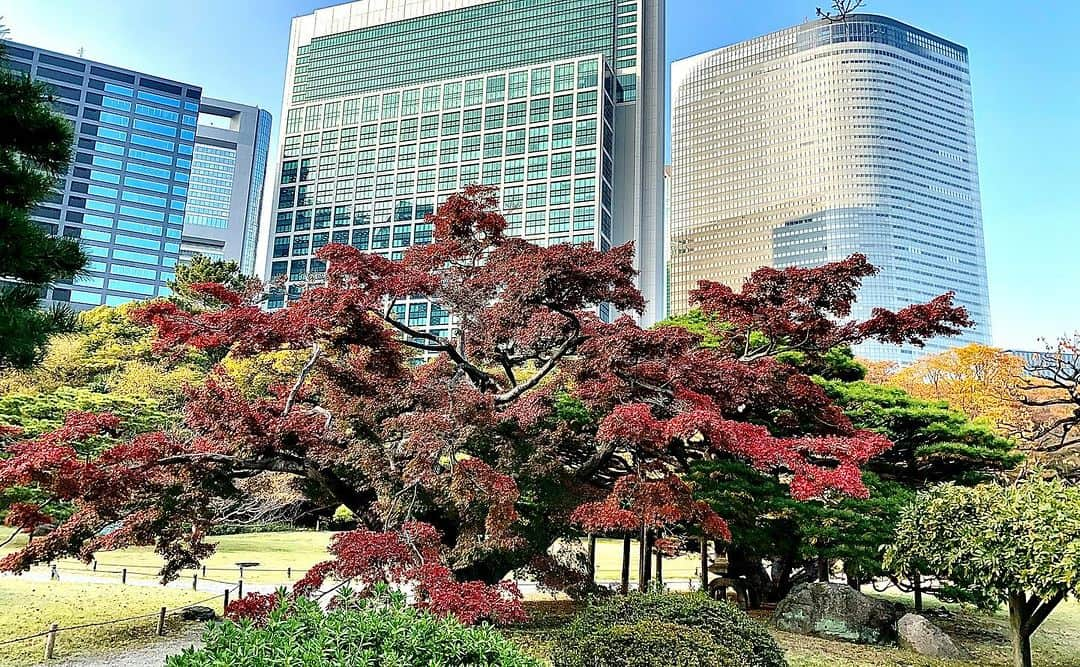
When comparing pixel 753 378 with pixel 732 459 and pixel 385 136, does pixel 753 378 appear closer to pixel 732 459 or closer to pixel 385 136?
pixel 732 459

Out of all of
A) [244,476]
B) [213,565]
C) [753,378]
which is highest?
[753,378]

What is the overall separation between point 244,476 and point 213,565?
39.8ft

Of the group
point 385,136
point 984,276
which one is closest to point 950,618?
point 385,136

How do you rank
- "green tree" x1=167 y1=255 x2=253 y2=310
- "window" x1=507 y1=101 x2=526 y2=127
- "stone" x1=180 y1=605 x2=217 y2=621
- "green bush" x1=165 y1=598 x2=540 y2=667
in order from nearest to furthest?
"green bush" x1=165 y1=598 x2=540 y2=667 < "stone" x1=180 y1=605 x2=217 y2=621 < "green tree" x1=167 y1=255 x2=253 y2=310 < "window" x1=507 y1=101 x2=526 y2=127

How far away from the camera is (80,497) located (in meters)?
6.84

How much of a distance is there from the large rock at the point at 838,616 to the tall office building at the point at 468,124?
140ft

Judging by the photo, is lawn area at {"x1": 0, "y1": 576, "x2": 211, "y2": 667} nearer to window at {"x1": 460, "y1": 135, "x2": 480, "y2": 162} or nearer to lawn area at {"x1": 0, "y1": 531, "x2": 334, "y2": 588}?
lawn area at {"x1": 0, "y1": 531, "x2": 334, "y2": 588}

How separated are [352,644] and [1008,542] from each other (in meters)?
5.84

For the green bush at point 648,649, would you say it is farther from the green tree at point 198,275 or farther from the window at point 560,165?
the window at point 560,165

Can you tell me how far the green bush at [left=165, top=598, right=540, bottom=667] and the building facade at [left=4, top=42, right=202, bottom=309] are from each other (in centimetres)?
7294

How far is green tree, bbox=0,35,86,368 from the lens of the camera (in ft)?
16.5

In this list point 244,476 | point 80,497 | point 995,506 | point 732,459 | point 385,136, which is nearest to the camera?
point 995,506

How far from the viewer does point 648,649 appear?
4.62 m

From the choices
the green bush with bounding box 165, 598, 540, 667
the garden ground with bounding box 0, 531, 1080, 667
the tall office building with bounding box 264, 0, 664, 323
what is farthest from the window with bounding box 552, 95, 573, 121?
the green bush with bounding box 165, 598, 540, 667
